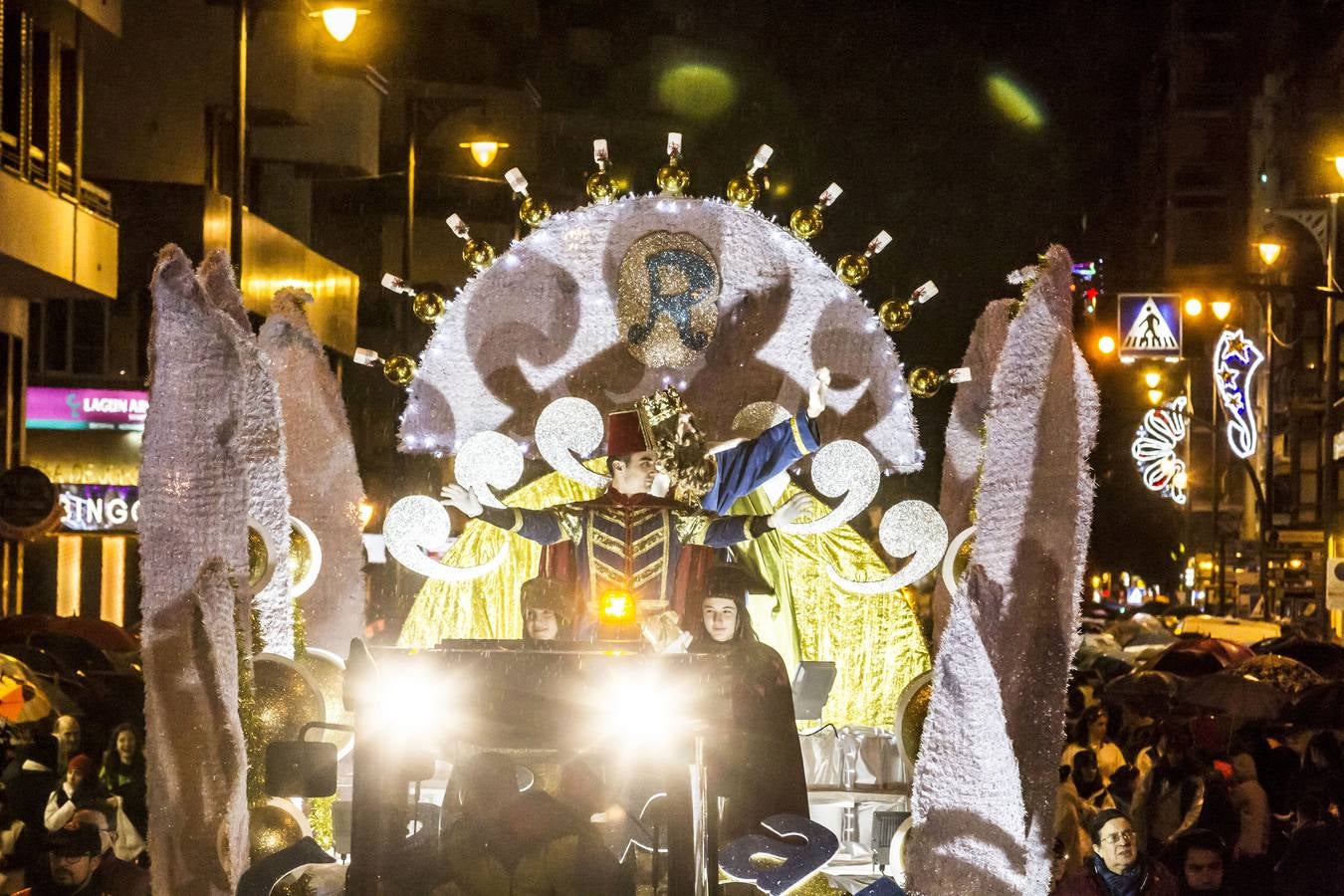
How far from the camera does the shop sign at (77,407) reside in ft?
91.4

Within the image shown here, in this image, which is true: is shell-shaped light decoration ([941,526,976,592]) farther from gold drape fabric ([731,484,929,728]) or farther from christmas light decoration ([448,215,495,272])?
christmas light decoration ([448,215,495,272])

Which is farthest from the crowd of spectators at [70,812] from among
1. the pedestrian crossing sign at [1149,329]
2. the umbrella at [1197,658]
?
the pedestrian crossing sign at [1149,329]

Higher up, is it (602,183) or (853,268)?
(602,183)

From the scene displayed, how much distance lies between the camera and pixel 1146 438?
4031 cm

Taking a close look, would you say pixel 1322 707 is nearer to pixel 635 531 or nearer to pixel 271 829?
pixel 635 531

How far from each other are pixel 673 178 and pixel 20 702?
4.41 metres

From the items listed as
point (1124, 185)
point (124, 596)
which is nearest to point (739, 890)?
point (124, 596)

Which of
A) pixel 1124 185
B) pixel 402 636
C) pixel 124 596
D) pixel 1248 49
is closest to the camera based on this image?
pixel 402 636

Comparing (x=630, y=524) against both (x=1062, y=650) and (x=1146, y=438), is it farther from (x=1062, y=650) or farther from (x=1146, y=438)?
(x=1146, y=438)

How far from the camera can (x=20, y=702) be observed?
1015 centimetres

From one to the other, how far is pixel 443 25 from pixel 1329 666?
1383 inches

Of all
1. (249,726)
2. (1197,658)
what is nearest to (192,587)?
(249,726)

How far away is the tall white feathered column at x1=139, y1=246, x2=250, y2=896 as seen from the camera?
632cm

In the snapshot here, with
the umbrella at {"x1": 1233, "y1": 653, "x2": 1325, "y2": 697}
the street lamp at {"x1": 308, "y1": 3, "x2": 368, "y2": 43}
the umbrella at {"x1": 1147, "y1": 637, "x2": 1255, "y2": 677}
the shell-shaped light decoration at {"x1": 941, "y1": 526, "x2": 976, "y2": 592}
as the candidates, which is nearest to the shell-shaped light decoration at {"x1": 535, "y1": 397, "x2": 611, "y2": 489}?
the shell-shaped light decoration at {"x1": 941, "y1": 526, "x2": 976, "y2": 592}
